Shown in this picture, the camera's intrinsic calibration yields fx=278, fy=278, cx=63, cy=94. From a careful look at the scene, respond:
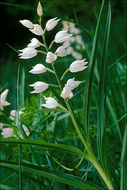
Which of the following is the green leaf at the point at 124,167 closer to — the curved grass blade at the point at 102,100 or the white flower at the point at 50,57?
the curved grass blade at the point at 102,100

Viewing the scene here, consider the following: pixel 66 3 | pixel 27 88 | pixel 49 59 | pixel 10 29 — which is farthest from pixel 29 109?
pixel 66 3

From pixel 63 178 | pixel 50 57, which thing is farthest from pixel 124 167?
pixel 50 57

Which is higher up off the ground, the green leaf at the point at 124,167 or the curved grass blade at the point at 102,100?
the curved grass blade at the point at 102,100

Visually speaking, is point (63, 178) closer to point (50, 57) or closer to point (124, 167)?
point (124, 167)

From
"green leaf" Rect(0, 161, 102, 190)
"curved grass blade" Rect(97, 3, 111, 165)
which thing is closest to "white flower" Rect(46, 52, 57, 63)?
"curved grass blade" Rect(97, 3, 111, 165)

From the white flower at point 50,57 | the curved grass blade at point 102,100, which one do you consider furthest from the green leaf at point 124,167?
the white flower at point 50,57

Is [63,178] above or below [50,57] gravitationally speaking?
below

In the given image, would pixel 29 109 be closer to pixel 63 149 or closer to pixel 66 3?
pixel 63 149

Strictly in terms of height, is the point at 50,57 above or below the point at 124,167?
above

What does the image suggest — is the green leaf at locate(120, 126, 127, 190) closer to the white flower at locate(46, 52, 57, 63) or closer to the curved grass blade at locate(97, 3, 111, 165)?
the curved grass blade at locate(97, 3, 111, 165)

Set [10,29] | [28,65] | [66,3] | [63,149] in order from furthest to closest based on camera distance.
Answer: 1. [66,3]
2. [10,29]
3. [28,65]
4. [63,149]

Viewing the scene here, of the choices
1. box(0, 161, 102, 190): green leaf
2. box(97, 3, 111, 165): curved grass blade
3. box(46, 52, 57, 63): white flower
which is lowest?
box(0, 161, 102, 190): green leaf
